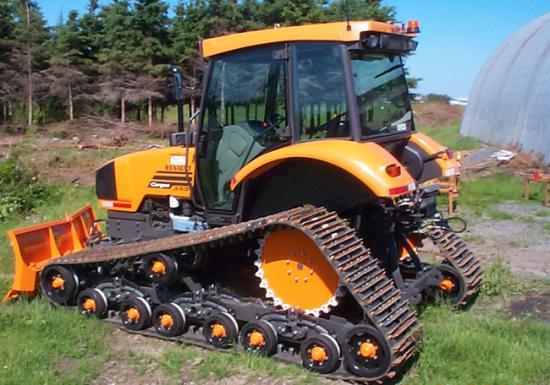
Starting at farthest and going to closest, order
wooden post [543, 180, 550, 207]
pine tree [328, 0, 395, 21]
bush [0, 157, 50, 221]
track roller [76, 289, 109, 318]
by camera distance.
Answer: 1. pine tree [328, 0, 395, 21]
2. wooden post [543, 180, 550, 207]
3. bush [0, 157, 50, 221]
4. track roller [76, 289, 109, 318]

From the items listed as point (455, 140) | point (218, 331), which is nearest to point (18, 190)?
point (218, 331)

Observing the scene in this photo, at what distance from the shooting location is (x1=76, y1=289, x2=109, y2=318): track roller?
17.7 ft

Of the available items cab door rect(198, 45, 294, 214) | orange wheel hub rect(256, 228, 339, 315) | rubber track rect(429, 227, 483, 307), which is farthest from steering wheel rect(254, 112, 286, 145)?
rubber track rect(429, 227, 483, 307)

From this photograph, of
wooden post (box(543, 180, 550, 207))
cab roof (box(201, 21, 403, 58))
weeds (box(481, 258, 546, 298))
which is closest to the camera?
cab roof (box(201, 21, 403, 58))

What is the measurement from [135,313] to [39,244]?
1.55 m

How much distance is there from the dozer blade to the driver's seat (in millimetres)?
2032

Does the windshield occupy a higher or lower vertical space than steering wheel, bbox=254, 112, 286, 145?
higher

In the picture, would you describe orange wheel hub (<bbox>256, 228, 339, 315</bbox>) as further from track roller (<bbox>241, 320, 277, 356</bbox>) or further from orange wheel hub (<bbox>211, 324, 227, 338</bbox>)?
orange wheel hub (<bbox>211, 324, 227, 338</bbox>)

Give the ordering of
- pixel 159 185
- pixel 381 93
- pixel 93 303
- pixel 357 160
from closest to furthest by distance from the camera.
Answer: pixel 357 160, pixel 381 93, pixel 93 303, pixel 159 185

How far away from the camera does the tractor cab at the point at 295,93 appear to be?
448cm

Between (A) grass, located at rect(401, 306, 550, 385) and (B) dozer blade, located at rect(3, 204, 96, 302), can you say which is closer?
(A) grass, located at rect(401, 306, 550, 385)

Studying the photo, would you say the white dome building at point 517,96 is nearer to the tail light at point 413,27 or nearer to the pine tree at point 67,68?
the tail light at point 413,27

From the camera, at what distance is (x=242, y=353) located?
455 cm

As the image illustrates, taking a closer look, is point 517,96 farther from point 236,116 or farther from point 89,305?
point 89,305
